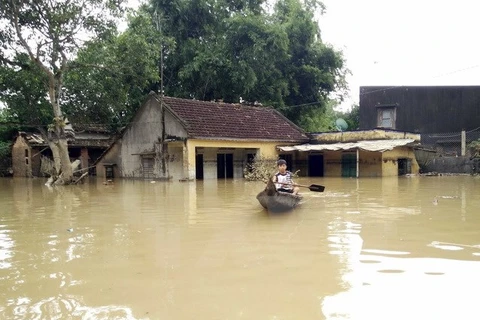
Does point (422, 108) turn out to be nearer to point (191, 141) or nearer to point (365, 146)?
point (365, 146)

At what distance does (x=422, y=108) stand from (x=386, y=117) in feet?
7.36

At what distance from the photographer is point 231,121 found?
77.8ft

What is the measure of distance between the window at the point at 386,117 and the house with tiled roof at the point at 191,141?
19.1 feet

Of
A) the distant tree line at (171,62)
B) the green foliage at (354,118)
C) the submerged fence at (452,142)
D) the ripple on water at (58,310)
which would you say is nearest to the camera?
the ripple on water at (58,310)

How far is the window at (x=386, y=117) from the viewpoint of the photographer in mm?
27984

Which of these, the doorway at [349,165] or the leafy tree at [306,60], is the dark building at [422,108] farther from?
the doorway at [349,165]

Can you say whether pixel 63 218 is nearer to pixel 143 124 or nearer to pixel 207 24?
pixel 143 124

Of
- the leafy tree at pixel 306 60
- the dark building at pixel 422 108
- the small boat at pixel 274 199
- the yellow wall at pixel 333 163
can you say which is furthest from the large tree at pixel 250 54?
the small boat at pixel 274 199

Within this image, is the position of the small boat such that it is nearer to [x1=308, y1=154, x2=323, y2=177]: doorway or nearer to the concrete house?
[x1=308, y1=154, x2=323, y2=177]: doorway

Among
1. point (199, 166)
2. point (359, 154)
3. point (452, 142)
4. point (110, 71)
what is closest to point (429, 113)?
point (452, 142)

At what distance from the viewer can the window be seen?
27984 millimetres

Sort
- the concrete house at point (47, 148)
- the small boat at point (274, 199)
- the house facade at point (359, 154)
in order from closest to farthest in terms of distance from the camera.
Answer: the small boat at point (274, 199), the house facade at point (359, 154), the concrete house at point (47, 148)

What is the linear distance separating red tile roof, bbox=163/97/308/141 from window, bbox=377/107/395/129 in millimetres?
5784

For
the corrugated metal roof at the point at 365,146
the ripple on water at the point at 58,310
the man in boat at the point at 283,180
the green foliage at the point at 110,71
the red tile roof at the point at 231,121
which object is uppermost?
the green foliage at the point at 110,71
